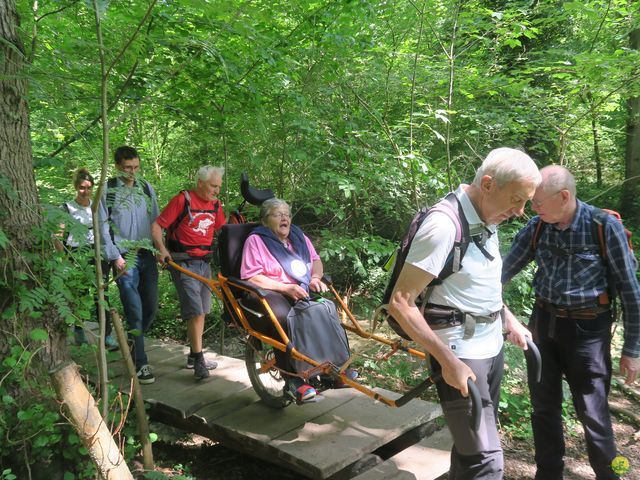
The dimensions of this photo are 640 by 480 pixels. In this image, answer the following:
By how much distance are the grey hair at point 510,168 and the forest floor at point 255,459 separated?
261cm

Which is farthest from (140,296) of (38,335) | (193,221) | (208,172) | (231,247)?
(38,335)

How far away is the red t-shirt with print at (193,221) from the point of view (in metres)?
4.11

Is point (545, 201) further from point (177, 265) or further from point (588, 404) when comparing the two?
point (177, 265)

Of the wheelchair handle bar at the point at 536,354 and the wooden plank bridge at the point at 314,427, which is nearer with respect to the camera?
the wheelchair handle bar at the point at 536,354

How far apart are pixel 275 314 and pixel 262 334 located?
8.7 inches

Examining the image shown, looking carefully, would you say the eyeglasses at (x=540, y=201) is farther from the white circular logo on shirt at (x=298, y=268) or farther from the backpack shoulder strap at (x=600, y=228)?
the white circular logo on shirt at (x=298, y=268)

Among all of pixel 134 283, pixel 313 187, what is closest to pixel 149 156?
pixel 313 187

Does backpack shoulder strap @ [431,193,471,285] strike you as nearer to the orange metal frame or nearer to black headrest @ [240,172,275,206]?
the orange metal frame

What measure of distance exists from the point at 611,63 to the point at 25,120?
445cm

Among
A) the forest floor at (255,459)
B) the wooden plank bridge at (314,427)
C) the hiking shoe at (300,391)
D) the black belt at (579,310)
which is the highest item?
the black belt at (579,310)

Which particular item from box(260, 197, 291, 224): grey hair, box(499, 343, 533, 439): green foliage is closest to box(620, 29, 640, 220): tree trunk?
box(499, 343, 533, 439): green foliage

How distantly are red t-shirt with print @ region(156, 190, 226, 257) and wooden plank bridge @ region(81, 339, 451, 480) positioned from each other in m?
1.23

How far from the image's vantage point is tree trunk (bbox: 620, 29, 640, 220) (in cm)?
952

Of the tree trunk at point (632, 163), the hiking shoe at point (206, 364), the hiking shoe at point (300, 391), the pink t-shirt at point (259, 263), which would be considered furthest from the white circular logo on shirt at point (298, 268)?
the tree trunk at point (632, 163)
